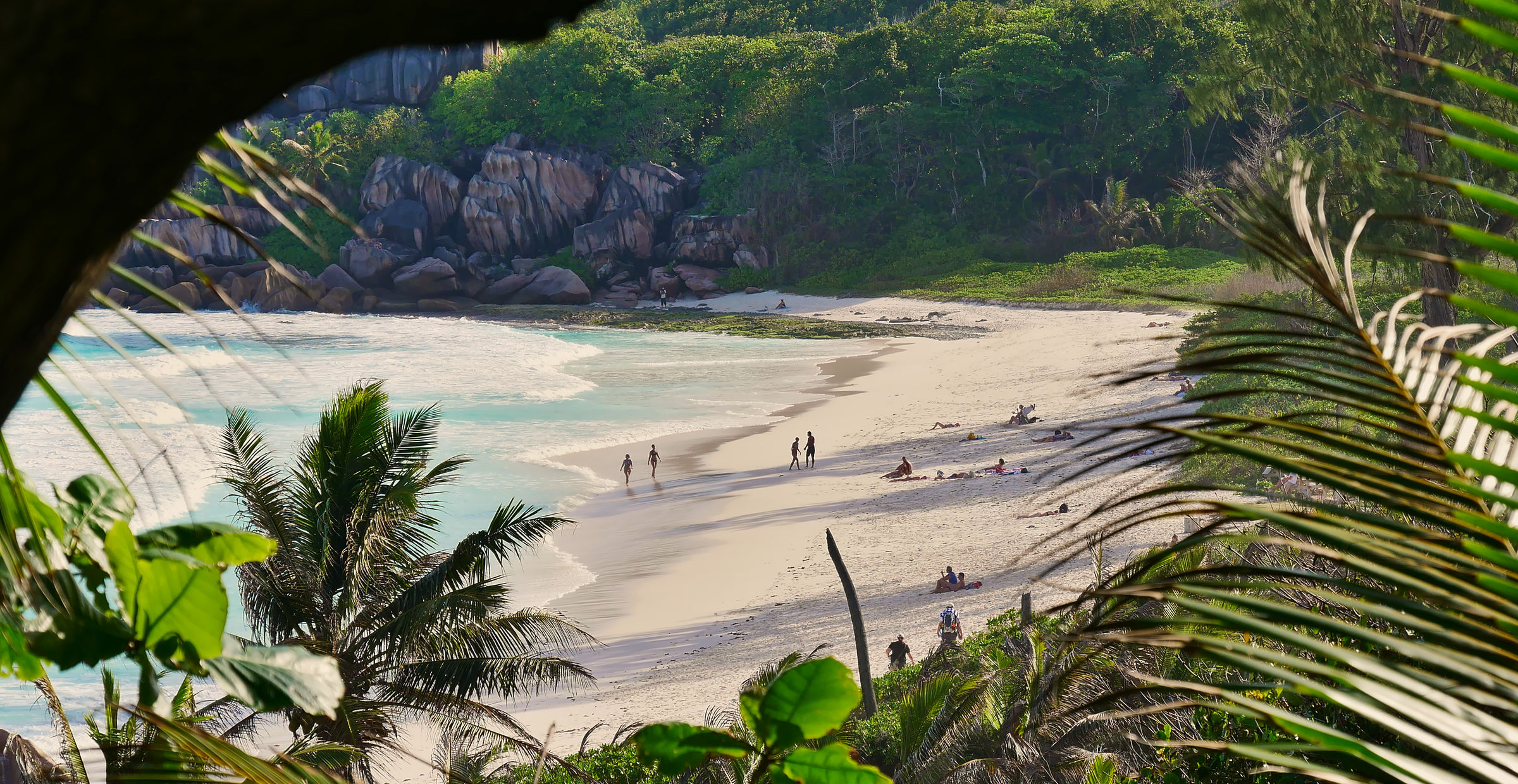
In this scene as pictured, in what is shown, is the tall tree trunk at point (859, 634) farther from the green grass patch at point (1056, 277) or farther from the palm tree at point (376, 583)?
the green grass patch at point (1056, 277)

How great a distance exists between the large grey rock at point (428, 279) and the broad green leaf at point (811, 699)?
53298 millimetres

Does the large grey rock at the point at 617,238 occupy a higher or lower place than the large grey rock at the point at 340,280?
A: higher

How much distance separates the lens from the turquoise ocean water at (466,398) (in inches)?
643

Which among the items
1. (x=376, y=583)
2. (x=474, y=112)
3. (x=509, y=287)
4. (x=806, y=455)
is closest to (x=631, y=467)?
(x=806, y=455)

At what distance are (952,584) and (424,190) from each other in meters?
48.1

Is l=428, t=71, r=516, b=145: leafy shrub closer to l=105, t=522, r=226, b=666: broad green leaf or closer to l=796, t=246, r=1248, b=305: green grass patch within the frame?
l=796, t=246, r=1248, b=305: green grass patch

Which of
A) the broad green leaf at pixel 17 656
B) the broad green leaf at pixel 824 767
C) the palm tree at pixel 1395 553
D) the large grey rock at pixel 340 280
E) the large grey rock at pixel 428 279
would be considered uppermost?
the palm tree at pixel 1395 553

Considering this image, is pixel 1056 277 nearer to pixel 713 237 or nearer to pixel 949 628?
pixel 713 237

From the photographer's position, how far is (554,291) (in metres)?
51.2

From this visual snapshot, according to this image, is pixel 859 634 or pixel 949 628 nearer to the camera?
pixel 859 634


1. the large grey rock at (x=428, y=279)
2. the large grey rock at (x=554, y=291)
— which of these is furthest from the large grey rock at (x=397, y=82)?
the large grey rock at (x=554, y=291)

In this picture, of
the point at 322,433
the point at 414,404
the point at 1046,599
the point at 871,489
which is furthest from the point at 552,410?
the point at 322,433

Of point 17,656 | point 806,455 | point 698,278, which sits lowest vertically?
point 806,455

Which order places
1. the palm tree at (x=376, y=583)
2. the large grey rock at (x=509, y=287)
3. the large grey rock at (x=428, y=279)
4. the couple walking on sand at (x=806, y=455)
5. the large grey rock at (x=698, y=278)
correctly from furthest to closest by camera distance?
the large grey rock at (x=509, y=287), the large grey rock at (x=428, y=279), the large grey rock at (x=698, y=278), the couple walking on sand at (x=806, y=455), the palm tree at (x=376, y=583)
